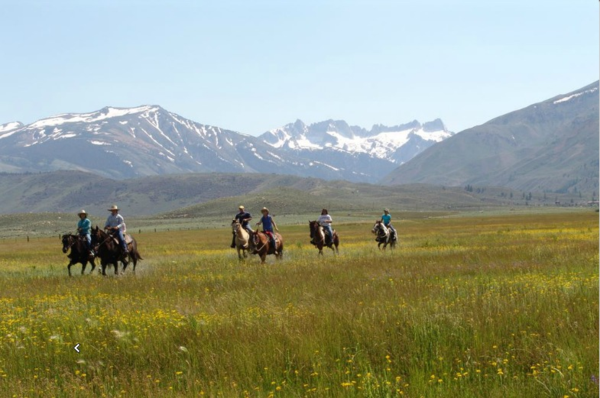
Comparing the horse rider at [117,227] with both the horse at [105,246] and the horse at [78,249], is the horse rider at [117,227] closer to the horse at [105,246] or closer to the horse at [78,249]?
the horse at [105,246]

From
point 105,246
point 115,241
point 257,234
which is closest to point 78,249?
point 105,246

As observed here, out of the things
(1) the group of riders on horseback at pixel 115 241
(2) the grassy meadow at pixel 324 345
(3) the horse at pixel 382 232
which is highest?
(1) the group of riders on horseback at pixel 115 241

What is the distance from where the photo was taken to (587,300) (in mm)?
→ 10406

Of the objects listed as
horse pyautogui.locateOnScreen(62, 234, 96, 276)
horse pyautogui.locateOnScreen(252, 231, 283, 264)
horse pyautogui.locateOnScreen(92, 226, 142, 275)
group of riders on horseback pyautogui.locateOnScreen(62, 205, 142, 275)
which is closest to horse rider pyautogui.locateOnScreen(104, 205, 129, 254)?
group of riders on horseback pyautogui.locateOnScreen(62, 205, 142, 275)

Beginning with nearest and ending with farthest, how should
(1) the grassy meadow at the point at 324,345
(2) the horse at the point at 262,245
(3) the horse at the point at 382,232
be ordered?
(1) the grassy meadow at the point at 324,345 → (2) the horse at the point at 262,245 → (3) the horse at the point at 382,232

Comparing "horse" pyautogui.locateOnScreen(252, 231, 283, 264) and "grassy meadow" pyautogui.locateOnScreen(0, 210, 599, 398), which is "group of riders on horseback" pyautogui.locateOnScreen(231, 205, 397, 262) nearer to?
"horse" pyautogui.locateOnScreen(252, 231, 283, 264)

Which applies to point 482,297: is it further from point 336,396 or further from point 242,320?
point 336,396

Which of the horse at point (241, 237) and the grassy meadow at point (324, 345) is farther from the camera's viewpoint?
the horse at point (241, 237)

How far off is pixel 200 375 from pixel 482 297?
18.8ft

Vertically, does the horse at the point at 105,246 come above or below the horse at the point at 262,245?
above

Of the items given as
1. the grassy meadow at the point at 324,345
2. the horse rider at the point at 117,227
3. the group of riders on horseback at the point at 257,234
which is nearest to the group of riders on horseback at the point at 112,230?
the horse rider at the point at 117,227

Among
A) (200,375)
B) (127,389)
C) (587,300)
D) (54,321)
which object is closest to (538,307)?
A: (587,300)

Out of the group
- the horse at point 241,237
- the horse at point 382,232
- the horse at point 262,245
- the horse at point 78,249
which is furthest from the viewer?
the horse at point 382,232

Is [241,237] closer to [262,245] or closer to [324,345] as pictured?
[262,245]
